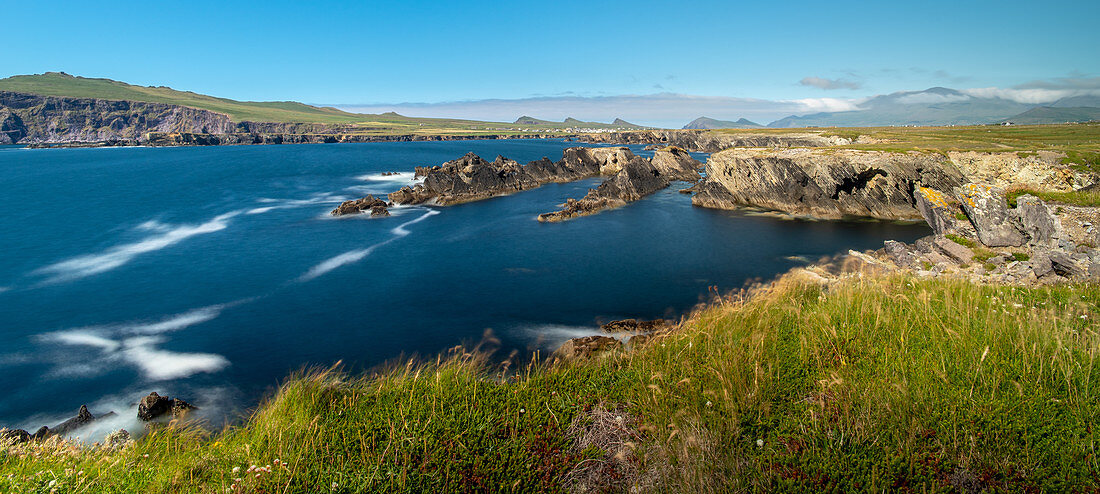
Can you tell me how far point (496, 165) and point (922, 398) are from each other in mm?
65676

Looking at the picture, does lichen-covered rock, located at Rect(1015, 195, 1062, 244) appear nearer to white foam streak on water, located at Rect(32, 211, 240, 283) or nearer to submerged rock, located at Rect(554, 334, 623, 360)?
submerged rock, located at Rect(554, 334, 623, 360)

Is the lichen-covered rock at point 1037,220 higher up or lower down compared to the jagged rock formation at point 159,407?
higher up

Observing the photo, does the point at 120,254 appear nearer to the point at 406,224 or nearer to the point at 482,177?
the point at 406,224

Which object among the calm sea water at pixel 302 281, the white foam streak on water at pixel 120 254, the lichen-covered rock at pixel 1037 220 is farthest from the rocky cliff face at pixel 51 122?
the lichen-covered rock at pixel 1037 220

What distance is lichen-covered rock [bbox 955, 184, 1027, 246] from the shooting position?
19.7 meters

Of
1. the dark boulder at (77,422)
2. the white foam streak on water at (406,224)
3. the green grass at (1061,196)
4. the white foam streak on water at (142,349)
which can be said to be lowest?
the dark boulder at (77,422)

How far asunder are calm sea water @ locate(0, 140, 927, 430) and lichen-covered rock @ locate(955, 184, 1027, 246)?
9.56 m

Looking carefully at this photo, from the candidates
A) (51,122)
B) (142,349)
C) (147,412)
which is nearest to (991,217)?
(147,412)

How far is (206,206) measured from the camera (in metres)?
55.5

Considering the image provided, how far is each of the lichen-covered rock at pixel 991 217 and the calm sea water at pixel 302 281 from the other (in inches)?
376

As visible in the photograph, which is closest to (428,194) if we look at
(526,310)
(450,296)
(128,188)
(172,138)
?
(450,296)

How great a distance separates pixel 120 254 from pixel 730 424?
45.3 metres

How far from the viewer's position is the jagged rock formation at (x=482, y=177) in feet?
189

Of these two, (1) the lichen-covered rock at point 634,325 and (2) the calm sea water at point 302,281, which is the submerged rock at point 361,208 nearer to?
(2) the calm sea water at point 302,281
